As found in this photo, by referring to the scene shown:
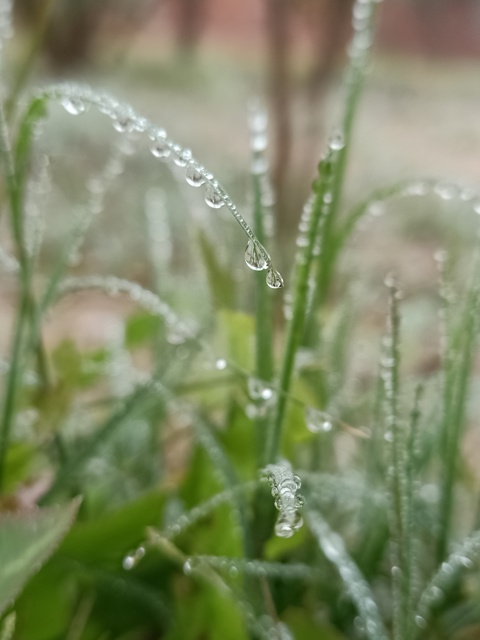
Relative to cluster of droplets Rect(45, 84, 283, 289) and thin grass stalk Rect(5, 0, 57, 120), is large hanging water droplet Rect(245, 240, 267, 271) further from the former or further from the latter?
thin grass stalk Rect(5, 0, 57, 120)

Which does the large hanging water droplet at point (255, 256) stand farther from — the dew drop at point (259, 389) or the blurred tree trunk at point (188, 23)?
the blurred tree trunk at point (188, 23)

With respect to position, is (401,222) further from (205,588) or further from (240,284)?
(205,588)

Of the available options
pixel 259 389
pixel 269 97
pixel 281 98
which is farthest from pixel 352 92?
pixel 269 97

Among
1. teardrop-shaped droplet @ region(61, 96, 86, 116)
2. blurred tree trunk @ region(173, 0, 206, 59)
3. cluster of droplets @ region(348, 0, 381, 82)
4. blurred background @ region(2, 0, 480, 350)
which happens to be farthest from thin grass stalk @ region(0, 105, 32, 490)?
blurred tree trunk @ region(173, 0, 206, 59)

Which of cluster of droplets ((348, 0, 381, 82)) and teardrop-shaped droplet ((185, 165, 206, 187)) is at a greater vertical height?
cluster of droplets ((348, 0, 381, 82))

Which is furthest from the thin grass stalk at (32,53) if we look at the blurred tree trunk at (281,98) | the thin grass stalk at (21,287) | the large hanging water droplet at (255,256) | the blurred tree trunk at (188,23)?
the blurred tree trunk at (188,23)

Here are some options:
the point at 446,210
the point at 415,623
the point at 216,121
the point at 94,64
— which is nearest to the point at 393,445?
the point at 415,623
